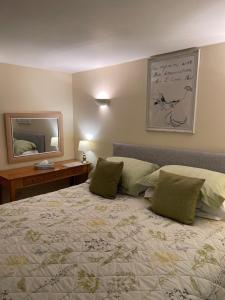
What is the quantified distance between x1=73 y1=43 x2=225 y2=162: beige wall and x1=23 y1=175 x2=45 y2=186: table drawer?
1041 mm

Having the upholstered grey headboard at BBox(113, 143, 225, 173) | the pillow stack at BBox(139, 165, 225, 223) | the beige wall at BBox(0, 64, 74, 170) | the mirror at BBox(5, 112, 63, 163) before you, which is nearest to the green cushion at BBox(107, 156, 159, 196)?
the upholstered grey headboard at BBox(113, 143, 225, 173)

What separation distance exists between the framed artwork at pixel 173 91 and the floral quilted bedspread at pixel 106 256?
119 centimetres

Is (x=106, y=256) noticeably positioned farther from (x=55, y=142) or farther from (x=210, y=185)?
(x=55, y=142)

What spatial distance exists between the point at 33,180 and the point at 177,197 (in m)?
1.99

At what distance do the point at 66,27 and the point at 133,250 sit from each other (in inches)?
73.3

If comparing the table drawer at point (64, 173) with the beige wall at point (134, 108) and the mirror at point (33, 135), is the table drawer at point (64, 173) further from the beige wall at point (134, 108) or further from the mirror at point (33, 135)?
the mirror at point (33, 135)

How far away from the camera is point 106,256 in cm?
141

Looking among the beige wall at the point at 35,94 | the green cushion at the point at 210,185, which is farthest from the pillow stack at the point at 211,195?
the beige wall at the point at 35,94

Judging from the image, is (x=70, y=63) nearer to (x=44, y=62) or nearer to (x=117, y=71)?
(x=44, y=62)

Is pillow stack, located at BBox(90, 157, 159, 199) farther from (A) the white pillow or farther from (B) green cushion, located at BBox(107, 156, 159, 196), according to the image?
(A) the white pillow

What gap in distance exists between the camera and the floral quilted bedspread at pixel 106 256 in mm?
1157

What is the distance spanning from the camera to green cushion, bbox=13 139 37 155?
3.31m

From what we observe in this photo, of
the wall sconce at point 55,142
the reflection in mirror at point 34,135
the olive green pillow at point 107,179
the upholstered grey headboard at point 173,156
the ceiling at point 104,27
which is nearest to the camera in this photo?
the ceiling at point 104,27

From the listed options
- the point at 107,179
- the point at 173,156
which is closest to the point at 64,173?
the point at 107,179
